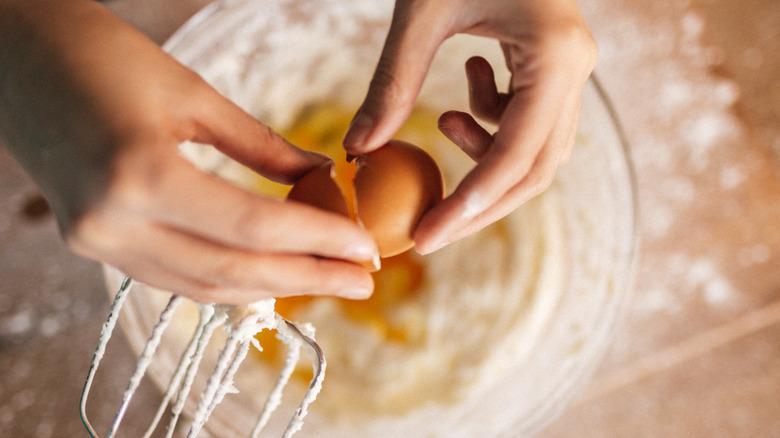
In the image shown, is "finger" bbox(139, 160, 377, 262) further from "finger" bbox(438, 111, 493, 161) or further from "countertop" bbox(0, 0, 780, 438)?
"countertop" bbox(0, 0, 780, 438)

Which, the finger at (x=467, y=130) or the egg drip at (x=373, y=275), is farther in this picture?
the egg drip at (x=373, y=275)

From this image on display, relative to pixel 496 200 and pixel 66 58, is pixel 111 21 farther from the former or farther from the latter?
pixel 496 200

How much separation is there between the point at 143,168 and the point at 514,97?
0.36 metres

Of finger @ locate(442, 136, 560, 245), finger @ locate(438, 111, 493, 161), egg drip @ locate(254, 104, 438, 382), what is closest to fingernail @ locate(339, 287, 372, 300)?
finger @ locate(442, 136, 560, 245)

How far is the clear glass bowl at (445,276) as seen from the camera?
0.77m

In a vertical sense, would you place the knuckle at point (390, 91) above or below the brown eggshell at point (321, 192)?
above

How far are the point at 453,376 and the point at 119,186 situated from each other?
64cm

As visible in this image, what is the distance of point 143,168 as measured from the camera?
1.11 feet

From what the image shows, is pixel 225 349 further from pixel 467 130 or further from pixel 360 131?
pixel 467 130

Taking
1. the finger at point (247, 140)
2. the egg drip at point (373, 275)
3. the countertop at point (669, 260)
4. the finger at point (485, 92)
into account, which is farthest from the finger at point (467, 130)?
the countertop at point (669, 260)

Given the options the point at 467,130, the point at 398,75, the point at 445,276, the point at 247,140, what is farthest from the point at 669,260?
the point at 247,140

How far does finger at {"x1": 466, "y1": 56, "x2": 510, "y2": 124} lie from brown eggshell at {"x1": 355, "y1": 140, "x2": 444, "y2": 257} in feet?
0.48

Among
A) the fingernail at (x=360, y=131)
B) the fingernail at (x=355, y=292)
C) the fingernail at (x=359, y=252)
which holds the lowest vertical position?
the fingernail at (x=355, y=292)

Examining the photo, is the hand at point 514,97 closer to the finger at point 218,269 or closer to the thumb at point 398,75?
the thumb at point 398,75
